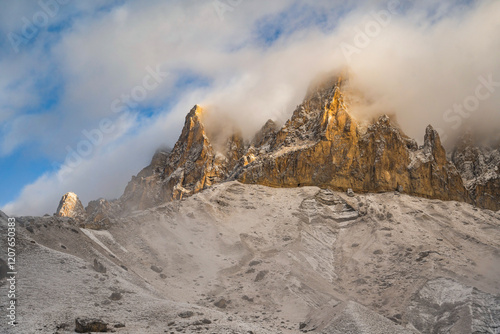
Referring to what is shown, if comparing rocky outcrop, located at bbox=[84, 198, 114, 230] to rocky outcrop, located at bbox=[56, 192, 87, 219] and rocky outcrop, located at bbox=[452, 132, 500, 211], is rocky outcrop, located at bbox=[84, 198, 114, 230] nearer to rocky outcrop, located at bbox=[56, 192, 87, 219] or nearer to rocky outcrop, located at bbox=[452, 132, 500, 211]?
rocky outcrop, located at bbox=[56, 192, 87, 219]

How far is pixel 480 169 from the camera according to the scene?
10431 cm

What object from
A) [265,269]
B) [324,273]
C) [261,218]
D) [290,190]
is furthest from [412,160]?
[265,269]

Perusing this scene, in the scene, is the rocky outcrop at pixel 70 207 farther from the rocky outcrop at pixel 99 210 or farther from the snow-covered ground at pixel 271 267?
the snow-covered ground at pixel 271 267

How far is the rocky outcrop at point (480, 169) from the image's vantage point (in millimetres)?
94000

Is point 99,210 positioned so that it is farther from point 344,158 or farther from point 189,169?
point 344,158

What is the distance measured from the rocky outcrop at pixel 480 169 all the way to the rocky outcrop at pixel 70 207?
117 meters

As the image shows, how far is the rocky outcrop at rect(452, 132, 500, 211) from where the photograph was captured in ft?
308

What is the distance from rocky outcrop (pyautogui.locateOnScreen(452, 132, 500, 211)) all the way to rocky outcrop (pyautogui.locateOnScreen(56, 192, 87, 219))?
11719cm

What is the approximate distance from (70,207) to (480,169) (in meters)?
131

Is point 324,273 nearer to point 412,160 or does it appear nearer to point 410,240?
point 410,240

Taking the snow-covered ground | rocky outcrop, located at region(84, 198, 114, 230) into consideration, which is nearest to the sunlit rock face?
the snow-covered ground

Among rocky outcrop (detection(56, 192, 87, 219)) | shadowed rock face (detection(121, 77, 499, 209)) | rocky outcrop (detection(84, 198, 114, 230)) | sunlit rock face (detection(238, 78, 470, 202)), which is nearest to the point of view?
sunlit rock face (detection(238, 78, 470, 202))

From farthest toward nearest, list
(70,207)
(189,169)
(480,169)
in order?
(70,207), (189,169), (480,169)

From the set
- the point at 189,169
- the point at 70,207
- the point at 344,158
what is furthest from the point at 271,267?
the point at 70,207
